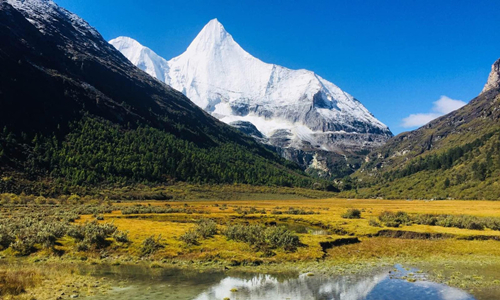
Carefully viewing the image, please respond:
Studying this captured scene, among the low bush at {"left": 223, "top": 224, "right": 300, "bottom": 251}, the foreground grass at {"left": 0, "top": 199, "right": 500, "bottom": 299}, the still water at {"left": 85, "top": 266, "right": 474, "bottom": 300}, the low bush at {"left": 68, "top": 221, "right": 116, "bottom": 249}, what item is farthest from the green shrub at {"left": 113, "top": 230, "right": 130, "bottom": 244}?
the low bush at {"left": 223, "top": 224, "right": 300, "bottom": 251}

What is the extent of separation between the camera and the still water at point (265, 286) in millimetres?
25891

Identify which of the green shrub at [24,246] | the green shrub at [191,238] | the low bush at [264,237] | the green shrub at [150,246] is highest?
the low bush at [264,237]

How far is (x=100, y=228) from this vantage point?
144 feet

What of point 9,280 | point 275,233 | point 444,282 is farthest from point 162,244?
point 444,282

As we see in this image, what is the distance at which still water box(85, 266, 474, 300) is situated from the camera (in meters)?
25.9

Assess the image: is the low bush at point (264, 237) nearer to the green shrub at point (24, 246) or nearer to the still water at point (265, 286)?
the still water at point (265, 286)

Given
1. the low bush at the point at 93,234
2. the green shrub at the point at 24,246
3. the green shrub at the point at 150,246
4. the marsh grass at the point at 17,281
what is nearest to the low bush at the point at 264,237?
the green shrub at the point at 150,246

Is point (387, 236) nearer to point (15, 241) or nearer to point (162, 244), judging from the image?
point (162, 244)

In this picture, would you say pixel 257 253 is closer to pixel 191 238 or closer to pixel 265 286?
pixel 191 238

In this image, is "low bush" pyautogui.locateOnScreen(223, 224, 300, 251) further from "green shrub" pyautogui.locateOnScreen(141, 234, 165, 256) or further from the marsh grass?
the marsh grass

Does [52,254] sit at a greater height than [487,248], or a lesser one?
lesser

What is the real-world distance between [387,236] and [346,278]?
27.9 m

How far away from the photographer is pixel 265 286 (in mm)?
28875

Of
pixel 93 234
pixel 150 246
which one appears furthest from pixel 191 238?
pixel 93 234
